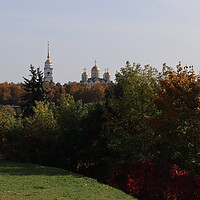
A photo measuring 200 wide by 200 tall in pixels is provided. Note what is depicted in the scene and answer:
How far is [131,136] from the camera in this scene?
20.2 meters

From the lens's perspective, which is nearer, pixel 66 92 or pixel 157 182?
pixel 157 182

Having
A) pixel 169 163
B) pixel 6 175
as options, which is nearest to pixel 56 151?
pixel 6 175

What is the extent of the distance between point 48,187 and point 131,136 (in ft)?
22.2

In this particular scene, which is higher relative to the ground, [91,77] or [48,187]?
[91,77]

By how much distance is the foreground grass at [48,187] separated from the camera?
42.8 ft

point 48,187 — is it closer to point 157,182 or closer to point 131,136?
point 157,182

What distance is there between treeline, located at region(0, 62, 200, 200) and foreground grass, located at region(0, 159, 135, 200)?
100.0 inches

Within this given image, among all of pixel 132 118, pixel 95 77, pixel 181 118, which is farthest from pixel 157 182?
pixel 95 77

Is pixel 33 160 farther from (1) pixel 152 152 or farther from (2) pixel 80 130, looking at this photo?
(1) pixel 152 152

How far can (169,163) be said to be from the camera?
1817cm

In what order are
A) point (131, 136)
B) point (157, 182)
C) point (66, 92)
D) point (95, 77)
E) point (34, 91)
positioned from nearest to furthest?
point (157, 182)
point (131, 136)
point (34, 91)
point (66, 92)
point (95, 77)

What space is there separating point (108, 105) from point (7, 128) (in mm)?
7752

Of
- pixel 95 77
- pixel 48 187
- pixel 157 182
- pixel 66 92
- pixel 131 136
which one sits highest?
pixel 95 77

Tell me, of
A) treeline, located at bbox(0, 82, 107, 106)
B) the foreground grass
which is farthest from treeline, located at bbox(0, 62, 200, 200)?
treeline, located at bbox(0, 82, 107, 106)
